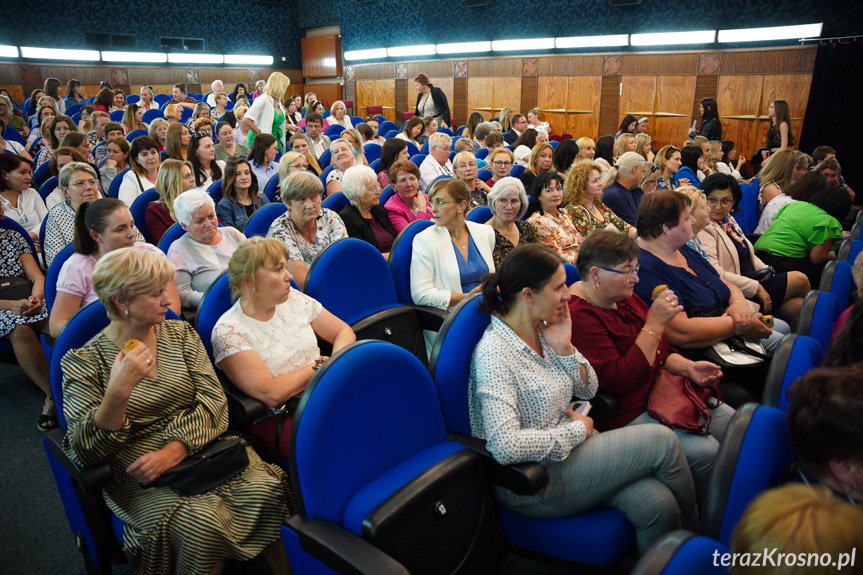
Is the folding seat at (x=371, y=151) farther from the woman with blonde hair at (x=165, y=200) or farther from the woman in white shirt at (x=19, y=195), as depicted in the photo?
the woman in white shirt at (x=19, y=195)

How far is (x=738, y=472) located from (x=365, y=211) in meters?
2.93

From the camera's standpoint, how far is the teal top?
12.2 ft

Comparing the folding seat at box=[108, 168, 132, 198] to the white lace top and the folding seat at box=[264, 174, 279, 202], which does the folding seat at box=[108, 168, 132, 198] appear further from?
the white lace top


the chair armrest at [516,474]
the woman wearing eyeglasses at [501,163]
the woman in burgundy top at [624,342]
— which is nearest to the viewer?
the chair armrest at [516,474]

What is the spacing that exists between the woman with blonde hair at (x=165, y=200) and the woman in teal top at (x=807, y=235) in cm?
402

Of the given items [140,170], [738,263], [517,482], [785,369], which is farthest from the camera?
[140,170]

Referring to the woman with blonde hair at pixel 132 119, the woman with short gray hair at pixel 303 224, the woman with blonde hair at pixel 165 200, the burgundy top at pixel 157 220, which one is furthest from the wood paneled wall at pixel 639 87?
the burgundy top at pixel 157 220

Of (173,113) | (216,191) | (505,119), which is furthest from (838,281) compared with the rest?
(173,113)

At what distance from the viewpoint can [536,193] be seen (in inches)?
150

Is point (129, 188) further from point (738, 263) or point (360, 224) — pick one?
point (738, 263)

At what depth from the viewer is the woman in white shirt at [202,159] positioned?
15.6 ft

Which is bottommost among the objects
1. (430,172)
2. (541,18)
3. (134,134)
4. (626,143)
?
(430,172)

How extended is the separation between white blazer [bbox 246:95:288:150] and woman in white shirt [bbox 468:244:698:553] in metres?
5.11

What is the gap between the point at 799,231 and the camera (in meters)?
3.78
